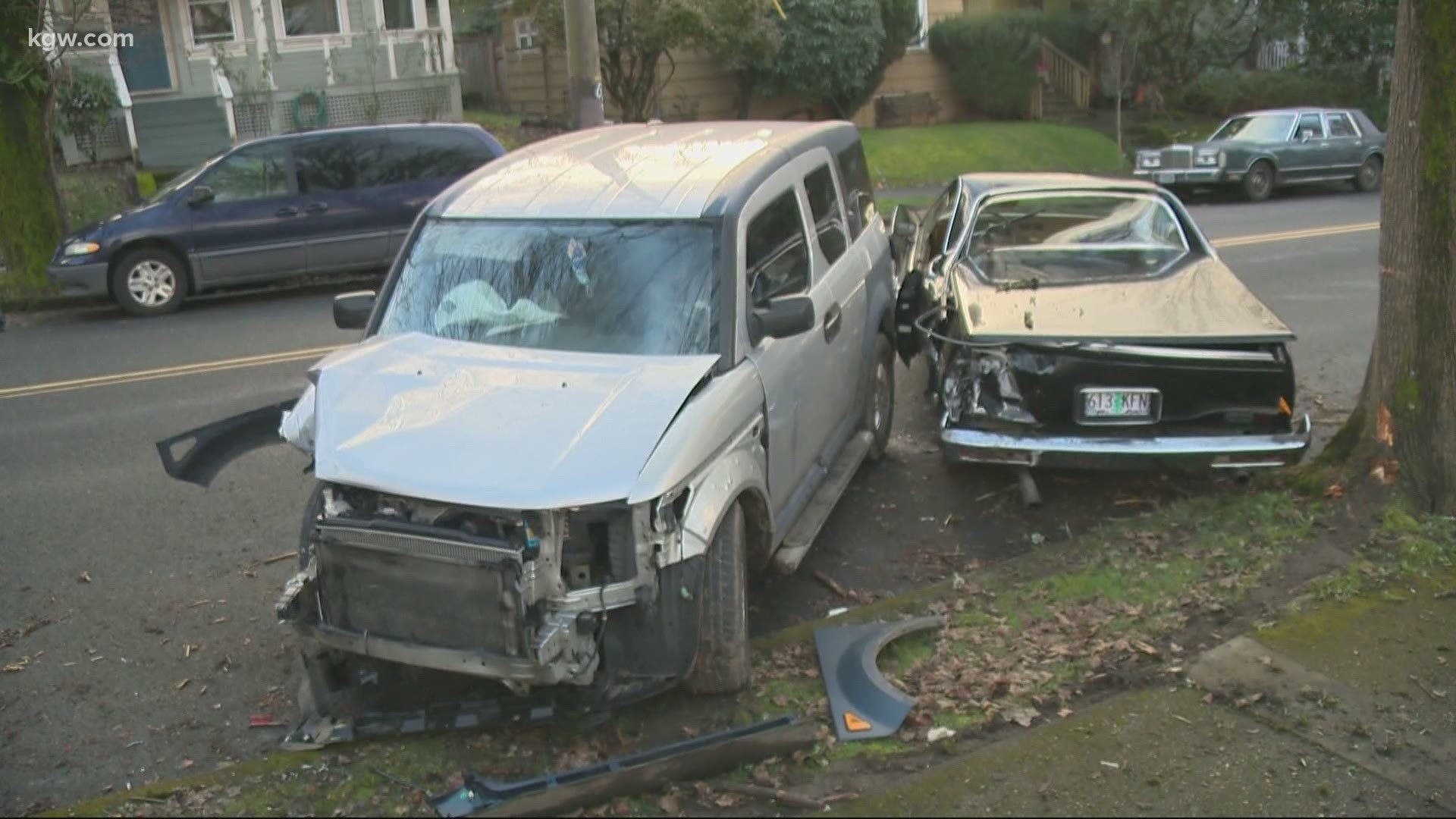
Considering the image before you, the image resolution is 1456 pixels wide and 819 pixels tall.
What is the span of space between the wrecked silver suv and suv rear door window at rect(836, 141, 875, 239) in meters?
0.48

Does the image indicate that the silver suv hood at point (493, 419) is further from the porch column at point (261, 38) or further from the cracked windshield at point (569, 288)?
the porch column at point (261, 38)

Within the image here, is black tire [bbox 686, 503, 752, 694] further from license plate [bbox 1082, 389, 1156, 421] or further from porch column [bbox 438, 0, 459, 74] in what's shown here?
porch column [bbox 438, 0, 459, 74]

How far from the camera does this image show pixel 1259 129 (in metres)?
22.1

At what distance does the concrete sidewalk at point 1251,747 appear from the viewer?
13.5 feet

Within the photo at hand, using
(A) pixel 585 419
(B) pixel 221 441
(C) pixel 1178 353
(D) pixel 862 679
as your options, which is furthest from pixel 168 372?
(C) pixel 1178 353

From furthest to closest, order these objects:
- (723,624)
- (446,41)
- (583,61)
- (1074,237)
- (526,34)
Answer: (526,34), (446,41), (583,61), (1074,237), (723,624)

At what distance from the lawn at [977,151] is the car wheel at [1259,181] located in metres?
3.84

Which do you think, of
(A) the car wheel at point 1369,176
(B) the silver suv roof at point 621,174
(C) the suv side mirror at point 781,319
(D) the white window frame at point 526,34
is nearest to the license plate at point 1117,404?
(C) the suv side mirror at point 781,319

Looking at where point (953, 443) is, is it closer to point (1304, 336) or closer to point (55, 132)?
point (1304, 336)

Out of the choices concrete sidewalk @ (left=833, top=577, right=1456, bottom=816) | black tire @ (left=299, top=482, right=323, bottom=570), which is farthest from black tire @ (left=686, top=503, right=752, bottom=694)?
black tire @ (left=299, top=482, right=323, bottom=570)

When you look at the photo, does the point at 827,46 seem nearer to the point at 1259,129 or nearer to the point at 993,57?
the point at 993,57

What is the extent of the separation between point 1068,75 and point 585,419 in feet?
94.4

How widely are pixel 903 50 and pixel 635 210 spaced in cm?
2307

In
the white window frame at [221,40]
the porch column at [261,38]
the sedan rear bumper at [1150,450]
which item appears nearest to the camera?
the sedan rear bumper at [1150,450]
